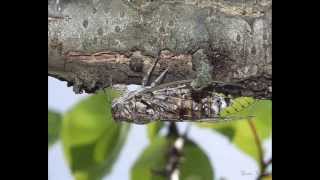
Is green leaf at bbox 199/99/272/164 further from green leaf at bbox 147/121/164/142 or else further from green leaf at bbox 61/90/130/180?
green leaf at bbox 61/90/130/180

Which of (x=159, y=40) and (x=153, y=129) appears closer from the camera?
(x=153, y=129)

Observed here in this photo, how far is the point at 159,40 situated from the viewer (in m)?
1.67

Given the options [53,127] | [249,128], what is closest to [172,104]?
[249,128]

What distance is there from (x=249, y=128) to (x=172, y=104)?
0.26m

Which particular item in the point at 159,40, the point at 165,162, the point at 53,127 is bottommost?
the point at 165,162

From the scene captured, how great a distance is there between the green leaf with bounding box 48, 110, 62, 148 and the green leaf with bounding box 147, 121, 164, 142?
0.27m

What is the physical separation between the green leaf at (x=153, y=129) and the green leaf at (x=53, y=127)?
0.27 meters

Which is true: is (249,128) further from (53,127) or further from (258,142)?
(53,127)

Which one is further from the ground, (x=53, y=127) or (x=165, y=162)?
(x=53, y=127)
